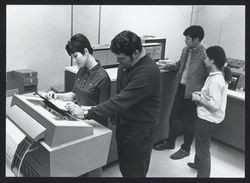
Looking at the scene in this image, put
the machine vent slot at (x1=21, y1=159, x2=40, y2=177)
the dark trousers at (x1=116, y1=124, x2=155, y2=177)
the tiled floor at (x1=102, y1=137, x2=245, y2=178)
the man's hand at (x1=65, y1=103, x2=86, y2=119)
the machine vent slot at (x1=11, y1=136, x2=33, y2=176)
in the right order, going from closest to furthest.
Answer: the machine vent slot at (x1=11, y1=136, x2=33, y2=176) → the machine vent slot at (x1=21, y1=159, x2=40, y2=177) → the man's hand at (x1=65, y1=103, x2=86, y2=119) → the dark trousers at (x1=116, y1=124, x2=155, y2=177) → the tiled floor at (x1=102, y1=137, x2=245, y2=178)

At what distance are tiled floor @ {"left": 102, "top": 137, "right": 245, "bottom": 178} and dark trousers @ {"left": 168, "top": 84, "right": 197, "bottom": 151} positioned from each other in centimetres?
17

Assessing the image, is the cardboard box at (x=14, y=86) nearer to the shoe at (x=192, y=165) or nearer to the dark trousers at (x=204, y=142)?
the dark trousers at (x=204, y=142)

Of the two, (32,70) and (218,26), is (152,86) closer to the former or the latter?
(32,70)

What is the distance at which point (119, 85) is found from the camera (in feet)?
5.86

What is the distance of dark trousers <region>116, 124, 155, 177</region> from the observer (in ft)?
5.55

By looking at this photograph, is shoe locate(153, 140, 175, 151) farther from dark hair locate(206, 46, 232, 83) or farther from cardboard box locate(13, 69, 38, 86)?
cardboard box locate(13, 69, 38, 86)

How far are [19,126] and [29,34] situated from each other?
4.41 ft

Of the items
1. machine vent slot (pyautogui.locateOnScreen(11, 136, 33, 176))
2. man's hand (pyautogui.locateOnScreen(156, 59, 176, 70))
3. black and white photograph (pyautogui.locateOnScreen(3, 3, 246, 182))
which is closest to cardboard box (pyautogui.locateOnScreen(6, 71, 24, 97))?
black and white photograph (pyautogui.locateOnScreen(3, 3, 246, 182))

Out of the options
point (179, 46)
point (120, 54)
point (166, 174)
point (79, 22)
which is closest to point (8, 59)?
point (79, 22)

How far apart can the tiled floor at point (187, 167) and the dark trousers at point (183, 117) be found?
0.17m

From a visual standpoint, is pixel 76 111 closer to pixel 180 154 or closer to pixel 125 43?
pixel 125 43

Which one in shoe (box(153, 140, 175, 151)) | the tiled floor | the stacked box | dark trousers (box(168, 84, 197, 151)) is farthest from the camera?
shoe (box(153, 140, 175, 151))

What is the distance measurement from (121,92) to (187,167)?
5.21 ft

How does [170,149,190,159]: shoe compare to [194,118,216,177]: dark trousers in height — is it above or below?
below
